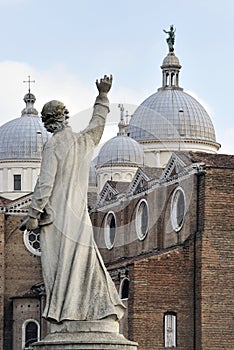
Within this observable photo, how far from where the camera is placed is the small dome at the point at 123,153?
265 feet

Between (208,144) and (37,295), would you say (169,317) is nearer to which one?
(37,295)

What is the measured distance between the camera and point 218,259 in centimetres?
5262

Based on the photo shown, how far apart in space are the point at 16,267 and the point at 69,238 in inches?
2373

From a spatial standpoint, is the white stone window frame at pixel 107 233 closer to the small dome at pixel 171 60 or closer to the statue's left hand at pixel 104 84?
the small dome at pixel 171 60

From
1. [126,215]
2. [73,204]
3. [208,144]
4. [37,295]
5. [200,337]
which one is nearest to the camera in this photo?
[73,204]

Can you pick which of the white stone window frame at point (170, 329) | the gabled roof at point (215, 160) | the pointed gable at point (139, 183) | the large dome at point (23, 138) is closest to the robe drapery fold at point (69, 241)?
the gabled roof at point (215, 160)

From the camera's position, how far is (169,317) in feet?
176

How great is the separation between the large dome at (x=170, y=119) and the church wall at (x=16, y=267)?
1302cm

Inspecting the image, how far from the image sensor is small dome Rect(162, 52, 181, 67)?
311 feet

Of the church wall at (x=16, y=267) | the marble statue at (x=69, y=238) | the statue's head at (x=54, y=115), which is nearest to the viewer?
the marble statue at (x=69, y=238)

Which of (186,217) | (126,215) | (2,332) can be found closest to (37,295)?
(2,332)

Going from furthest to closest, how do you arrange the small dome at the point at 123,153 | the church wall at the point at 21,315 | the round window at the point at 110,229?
1. the small dome at the point at 123,153
2. the church wall at the point at 21,315
3. the round window at the point at 110,229

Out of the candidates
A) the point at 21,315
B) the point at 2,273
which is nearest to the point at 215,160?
the point at 21,315

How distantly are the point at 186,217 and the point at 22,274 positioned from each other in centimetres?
1904
